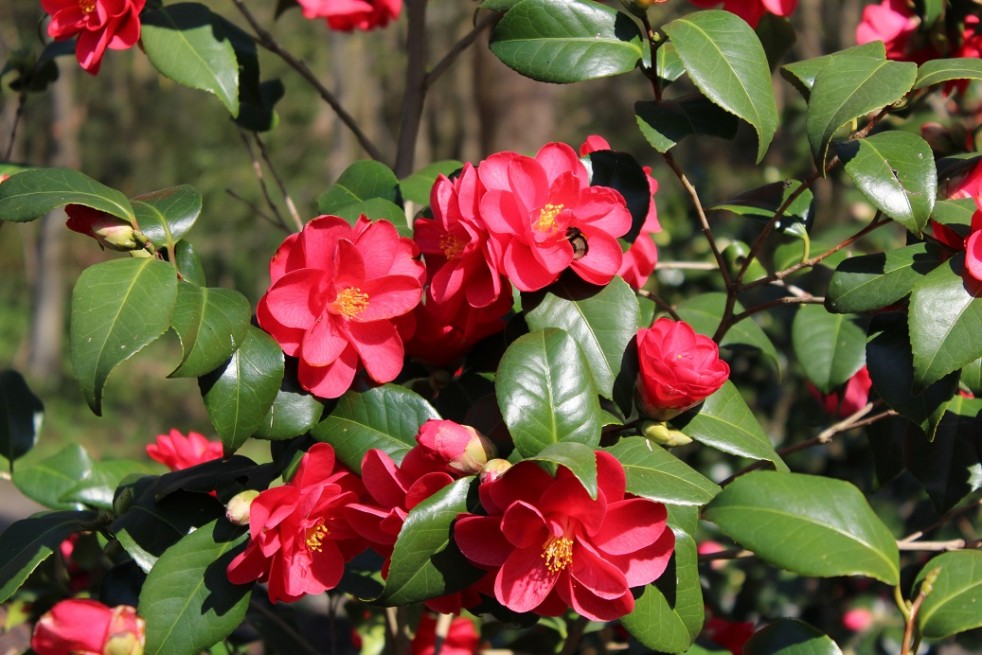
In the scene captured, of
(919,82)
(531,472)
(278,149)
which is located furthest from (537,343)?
(278,149)

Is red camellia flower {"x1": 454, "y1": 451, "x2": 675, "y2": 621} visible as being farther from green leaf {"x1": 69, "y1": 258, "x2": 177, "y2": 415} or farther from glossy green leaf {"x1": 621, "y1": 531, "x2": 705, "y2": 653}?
green leaf {"x1": 69, "y1": 258, "x2": 177, "y2": 415}

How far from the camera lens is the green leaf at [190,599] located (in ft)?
2.71

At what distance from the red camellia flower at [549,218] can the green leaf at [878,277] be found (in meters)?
0.20

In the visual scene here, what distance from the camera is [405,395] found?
2.88 feet

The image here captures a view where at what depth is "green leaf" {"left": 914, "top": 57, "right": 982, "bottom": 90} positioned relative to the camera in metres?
0.79

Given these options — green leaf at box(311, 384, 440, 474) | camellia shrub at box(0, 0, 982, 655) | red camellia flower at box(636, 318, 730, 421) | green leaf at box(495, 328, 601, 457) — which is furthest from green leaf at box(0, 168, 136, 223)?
red camellia flower at box(636, 318, 730, 421)

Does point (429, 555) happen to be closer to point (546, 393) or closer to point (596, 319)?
point (546, 393)

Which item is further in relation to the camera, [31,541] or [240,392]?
[31,541]

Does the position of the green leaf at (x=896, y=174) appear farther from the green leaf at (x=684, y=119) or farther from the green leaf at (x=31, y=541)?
the green leaf at (x=31, y=541)

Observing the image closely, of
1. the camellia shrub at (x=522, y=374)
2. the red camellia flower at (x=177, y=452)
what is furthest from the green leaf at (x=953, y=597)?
the red camellia flower at (x=177, y=452)

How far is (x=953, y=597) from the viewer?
2.67ft

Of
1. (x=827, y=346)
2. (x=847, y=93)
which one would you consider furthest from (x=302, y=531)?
(x=827, y=346)

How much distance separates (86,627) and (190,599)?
0.10m

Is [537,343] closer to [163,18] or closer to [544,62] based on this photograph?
[544,62]
